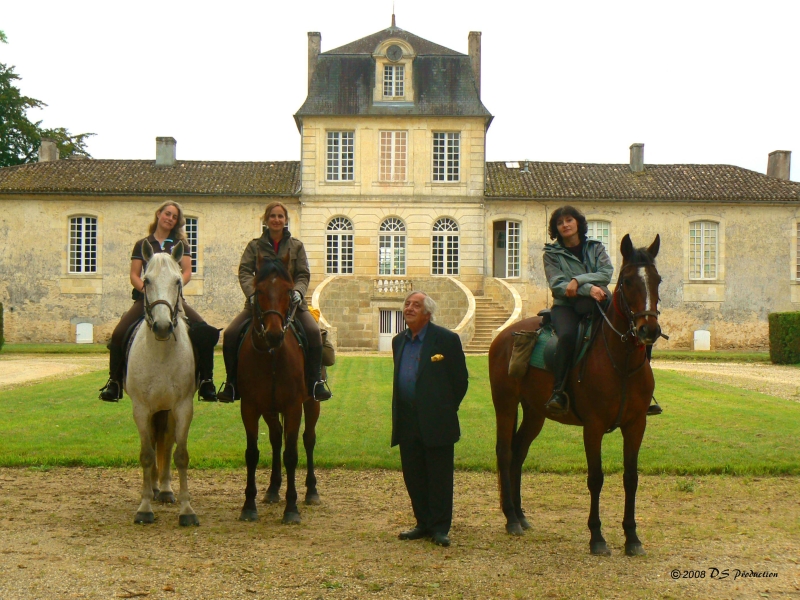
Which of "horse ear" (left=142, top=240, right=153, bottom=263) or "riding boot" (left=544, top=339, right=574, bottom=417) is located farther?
"horse ear" (left=142, top=240, right=153, bottom=263)

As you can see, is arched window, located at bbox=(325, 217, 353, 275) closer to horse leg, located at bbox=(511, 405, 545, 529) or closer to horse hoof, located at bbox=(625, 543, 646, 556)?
horse leg, located at bbox=(511, 405, 545, 529)

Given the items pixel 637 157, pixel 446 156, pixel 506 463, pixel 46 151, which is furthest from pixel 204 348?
pixel 46 151

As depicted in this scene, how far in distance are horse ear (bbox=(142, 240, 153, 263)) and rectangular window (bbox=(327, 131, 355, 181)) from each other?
26544 millimetres

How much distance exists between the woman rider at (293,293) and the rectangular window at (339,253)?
1010 inches

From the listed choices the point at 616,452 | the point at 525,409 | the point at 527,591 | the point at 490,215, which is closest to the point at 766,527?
the point at 525,409

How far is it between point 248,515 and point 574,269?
10.1 feet

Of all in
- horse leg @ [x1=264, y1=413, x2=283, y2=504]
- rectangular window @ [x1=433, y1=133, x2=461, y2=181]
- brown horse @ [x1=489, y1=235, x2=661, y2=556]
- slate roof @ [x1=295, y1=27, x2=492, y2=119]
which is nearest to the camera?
brown horse @ [x1=489, y1=235, x2=661, y2=556]

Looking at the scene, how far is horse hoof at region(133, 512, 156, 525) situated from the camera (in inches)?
255

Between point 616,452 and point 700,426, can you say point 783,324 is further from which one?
point 616,452

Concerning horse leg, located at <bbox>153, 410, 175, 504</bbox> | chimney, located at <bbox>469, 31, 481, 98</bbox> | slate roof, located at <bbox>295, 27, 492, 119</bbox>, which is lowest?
horse leg, located at <bbox>153, 410, 175, 504</bbox>

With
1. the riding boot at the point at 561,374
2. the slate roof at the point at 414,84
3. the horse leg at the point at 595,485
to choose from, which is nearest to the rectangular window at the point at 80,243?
the slate roof at the point at 414,84

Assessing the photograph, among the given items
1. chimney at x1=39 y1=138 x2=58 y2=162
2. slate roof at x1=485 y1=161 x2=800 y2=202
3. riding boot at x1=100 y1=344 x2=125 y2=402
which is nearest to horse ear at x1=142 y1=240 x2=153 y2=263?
riding boot at x1=100 y1=344 x2=125 y2=402

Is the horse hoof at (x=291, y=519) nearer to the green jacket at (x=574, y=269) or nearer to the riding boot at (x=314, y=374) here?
the riding boot at (x=314, y=374)

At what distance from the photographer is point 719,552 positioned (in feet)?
18.6
